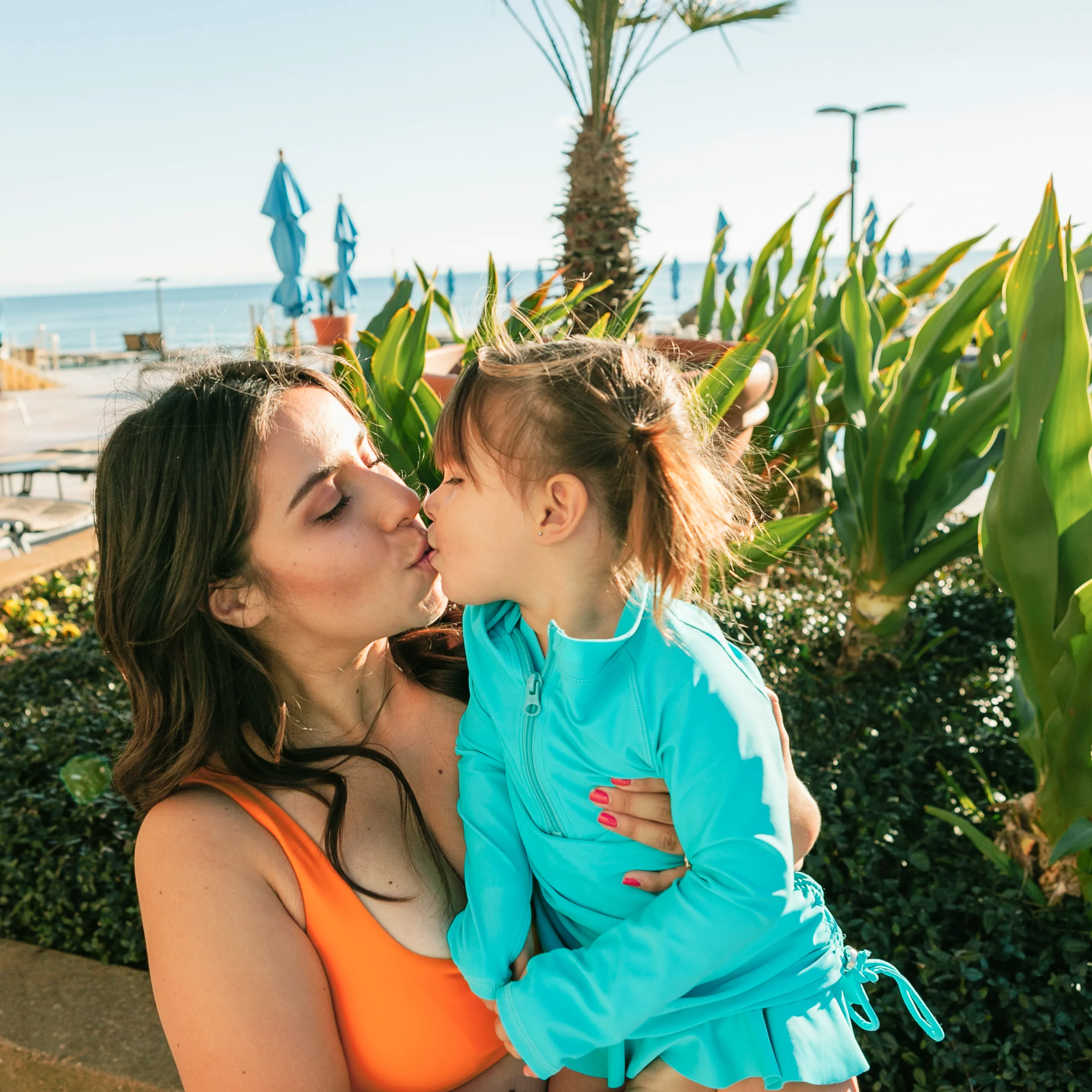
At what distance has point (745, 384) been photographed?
2.64 metres

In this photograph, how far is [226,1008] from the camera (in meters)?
1.11

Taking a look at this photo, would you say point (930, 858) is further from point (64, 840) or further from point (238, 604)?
point (64, 840)

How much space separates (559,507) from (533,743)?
30 centimetres

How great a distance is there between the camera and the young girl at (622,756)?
3.44 feet

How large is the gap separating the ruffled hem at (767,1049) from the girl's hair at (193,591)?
0.39 m

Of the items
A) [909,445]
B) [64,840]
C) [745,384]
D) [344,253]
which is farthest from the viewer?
[344,253]

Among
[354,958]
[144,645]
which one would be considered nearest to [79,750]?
[144,645]

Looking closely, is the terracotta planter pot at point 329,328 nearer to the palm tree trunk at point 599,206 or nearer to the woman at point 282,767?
the palm tree trunk at point 599,206

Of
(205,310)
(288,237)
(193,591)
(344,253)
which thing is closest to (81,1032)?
(193,591)

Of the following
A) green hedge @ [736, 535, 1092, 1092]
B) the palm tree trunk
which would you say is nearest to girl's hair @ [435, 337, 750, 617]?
green hedge @ [736, 535, 1092, 1092]

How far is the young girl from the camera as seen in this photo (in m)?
1.05

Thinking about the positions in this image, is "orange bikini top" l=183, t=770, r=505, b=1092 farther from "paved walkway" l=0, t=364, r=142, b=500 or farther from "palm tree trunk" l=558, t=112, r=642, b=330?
"palm tree trunk" l=558, t=112, r=642, b=330

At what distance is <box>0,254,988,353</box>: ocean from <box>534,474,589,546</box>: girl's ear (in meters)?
0.72

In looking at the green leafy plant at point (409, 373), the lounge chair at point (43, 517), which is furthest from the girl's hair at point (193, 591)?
the lounge chair at point (43, 517)
